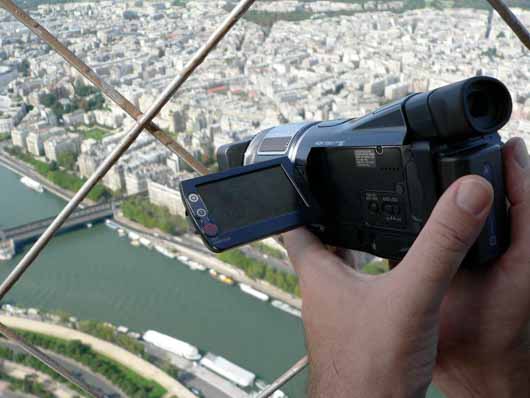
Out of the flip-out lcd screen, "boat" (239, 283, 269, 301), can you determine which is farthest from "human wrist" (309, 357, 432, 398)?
"boat" (239, 283, 269, 301)

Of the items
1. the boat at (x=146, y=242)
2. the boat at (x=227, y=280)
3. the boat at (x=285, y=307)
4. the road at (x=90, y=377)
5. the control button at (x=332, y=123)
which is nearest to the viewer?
the control button at (x=332, y=123)

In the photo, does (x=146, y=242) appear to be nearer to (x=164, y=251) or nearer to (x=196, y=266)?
(x=164, y=251)

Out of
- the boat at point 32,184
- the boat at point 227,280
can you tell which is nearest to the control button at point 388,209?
the boat at point 227,280

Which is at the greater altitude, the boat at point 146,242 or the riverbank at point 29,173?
the riverbank at point 29,173

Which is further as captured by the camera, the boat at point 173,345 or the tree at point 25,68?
the tree at point 25,68

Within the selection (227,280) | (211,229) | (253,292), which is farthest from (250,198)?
(227,280)

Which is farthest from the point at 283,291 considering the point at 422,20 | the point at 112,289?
the point at 422,20

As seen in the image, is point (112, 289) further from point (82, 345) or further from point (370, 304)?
point (370, 304)

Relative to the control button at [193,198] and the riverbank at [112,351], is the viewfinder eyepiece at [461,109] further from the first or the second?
the riverbank at [112,351]
